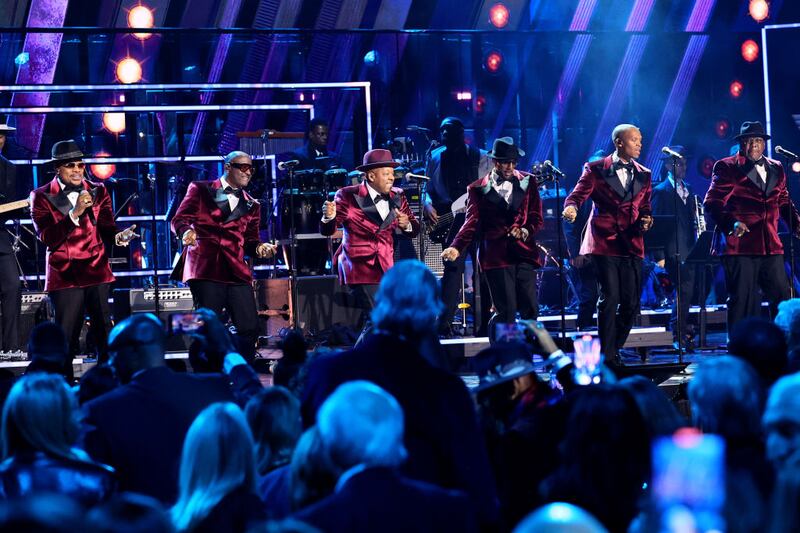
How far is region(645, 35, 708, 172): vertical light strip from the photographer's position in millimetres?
16891

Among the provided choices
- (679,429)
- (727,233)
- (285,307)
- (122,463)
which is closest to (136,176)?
(285,307)

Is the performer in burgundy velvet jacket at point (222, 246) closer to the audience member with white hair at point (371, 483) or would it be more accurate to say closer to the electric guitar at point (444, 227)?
the electric guitar at point (444, 227)

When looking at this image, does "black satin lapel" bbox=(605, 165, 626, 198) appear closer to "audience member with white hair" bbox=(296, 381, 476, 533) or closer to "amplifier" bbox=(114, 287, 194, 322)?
"amplifier" bbox=(114, 287, 194, 322)

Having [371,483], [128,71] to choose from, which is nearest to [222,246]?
[128,71]

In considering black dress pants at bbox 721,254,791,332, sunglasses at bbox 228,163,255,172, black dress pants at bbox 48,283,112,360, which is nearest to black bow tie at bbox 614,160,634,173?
black dress pants at bbox 721,254,791,332

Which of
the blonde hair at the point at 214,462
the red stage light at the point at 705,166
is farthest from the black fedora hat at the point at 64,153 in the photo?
the red stage light at the point at 705,166

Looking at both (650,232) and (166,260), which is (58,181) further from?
(650,232)

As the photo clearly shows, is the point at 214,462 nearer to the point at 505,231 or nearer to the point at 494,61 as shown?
the point at 505,231

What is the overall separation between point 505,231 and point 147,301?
13.7 ft

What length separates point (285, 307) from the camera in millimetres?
12203

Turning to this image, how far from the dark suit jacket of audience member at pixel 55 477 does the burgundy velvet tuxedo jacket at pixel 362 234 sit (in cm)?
616

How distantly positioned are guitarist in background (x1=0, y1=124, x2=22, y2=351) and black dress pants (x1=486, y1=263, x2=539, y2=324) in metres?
4.09

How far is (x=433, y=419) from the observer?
3.63 metres

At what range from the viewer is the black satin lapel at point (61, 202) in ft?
29.4
